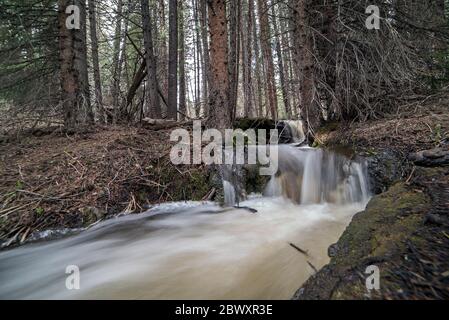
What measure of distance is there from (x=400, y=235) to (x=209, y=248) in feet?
6.26

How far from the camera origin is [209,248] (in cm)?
322

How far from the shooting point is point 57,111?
233 inches

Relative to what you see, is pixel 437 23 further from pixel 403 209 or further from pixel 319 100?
pixel 403 209

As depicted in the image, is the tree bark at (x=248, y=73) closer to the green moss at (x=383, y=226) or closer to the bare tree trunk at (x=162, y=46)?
the bare tree trunk at (x=162, y=46)

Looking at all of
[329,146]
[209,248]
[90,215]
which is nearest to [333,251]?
[209,248]

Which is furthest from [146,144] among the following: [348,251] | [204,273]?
[348,251]

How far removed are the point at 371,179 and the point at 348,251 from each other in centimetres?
227

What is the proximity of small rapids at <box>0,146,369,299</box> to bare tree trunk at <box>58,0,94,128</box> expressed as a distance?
291 cm

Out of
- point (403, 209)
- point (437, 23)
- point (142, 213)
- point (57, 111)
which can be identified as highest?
point (437, 23)

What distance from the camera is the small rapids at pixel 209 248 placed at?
2438mm

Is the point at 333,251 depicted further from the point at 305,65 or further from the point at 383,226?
the point at 305,65

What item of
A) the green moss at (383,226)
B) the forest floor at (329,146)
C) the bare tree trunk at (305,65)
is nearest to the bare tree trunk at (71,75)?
the forest floor at (329,146)
